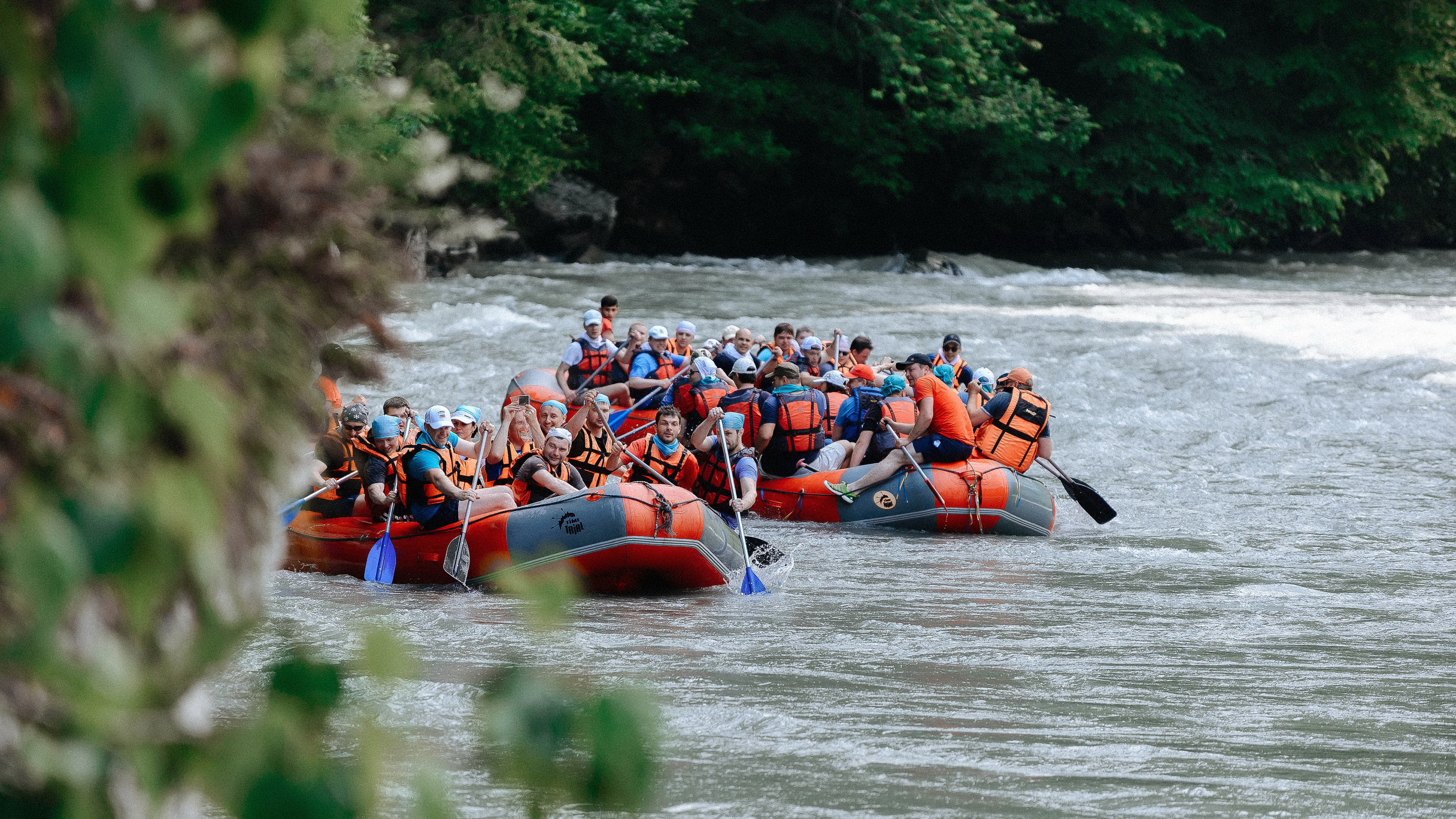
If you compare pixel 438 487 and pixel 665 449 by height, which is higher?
pixel 665 449

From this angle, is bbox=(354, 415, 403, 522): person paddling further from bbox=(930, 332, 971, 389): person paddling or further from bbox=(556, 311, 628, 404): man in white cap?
bbox=(930, 332, 971, 389): person paddling

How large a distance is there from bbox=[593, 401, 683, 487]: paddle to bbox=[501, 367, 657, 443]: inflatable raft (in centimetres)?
162

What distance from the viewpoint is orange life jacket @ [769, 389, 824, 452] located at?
11.3 m

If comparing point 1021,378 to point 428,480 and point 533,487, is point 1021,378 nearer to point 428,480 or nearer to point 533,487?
point 533,487

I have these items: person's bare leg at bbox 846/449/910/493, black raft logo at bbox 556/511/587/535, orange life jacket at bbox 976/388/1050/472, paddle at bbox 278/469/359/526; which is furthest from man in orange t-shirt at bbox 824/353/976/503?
paddle at bbox 278/469/359/526

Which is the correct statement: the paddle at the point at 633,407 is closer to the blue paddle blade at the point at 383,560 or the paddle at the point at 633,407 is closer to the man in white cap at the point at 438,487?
the man in white cap at the point at 438,487

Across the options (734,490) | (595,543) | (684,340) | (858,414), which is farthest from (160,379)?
(684,340)

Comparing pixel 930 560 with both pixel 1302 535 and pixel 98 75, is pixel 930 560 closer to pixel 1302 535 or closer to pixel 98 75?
pixel 1302 535

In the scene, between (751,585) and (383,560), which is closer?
(751,585)

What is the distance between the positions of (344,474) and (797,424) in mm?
3485

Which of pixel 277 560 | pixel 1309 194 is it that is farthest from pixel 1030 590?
pixel 1309 194

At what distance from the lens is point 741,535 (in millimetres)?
9031

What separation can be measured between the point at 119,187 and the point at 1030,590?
7.84 metres

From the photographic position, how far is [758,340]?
1389cm
